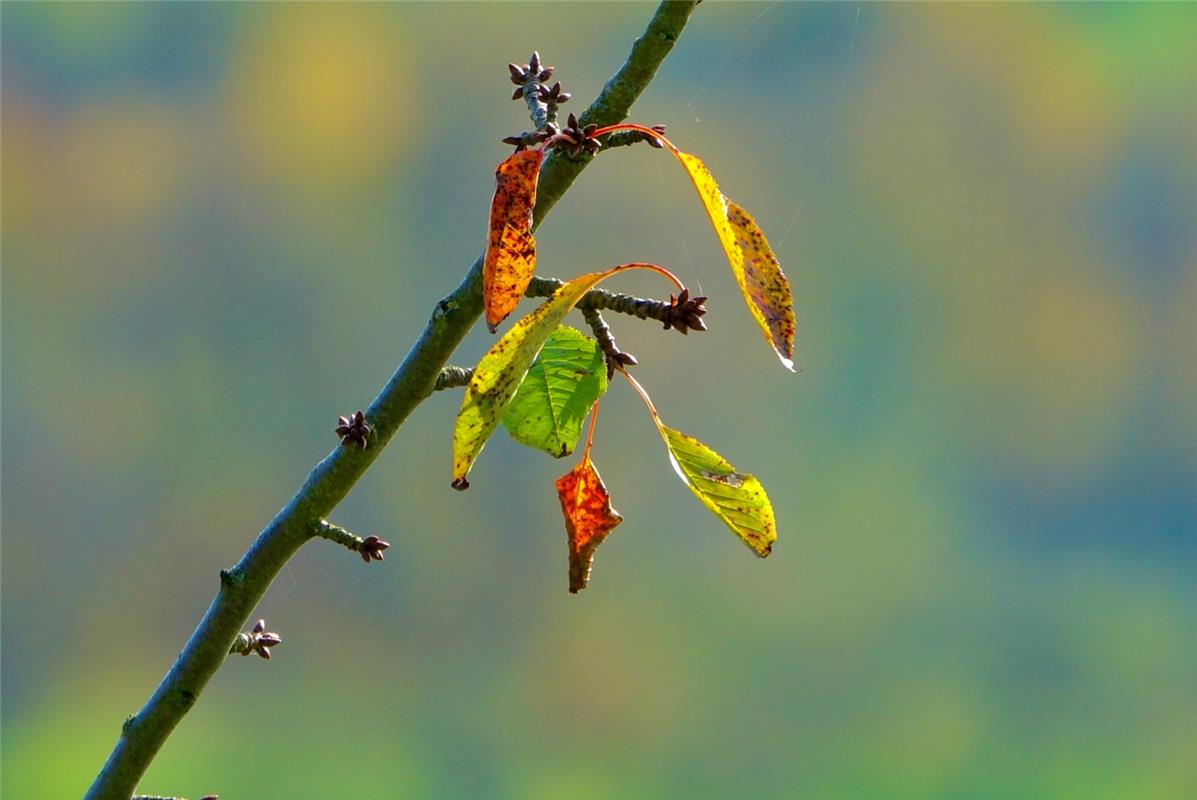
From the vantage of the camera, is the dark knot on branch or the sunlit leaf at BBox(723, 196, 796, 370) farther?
the dark knot on branch

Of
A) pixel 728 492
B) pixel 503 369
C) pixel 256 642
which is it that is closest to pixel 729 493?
pixel 728 492

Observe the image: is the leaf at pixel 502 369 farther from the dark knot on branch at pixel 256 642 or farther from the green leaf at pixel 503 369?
the dark knot on branch at pixel 256 642

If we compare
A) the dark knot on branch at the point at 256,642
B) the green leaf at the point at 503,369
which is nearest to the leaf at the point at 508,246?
the green leaf at the point at 503,369

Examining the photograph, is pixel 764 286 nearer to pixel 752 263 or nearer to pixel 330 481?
pixel 752 263

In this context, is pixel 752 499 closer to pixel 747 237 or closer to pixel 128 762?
pixel 747 237

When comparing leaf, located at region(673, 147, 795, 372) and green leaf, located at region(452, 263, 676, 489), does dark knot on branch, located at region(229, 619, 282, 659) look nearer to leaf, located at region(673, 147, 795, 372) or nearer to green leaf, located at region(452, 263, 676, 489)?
green leaf, located at region(452, 263, 676, 489)

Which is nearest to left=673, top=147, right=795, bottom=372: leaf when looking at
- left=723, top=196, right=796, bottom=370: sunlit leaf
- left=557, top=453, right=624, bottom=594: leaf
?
left=723, top=196, right=796, bottom=370: sunlit leaf
